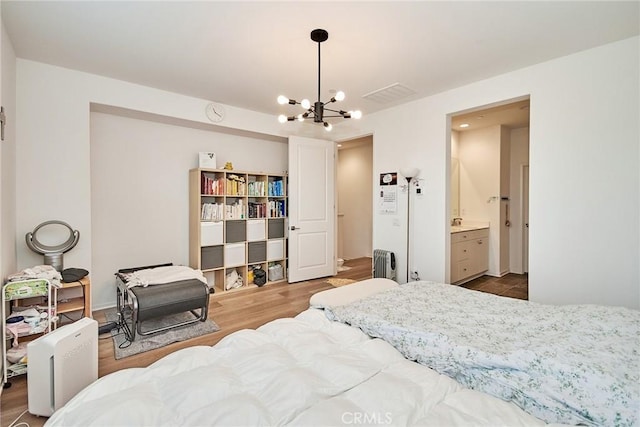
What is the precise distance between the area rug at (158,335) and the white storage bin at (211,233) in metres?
1.04

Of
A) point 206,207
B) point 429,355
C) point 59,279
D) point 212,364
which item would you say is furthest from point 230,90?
point 429,355

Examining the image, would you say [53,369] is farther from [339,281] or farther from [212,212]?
[339,281]

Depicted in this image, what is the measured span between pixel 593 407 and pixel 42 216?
421 centimetres

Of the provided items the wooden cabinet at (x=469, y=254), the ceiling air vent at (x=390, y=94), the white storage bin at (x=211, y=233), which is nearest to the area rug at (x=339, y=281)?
the wooden cabinet at (x=469, y=254)

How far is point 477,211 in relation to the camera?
553 cm

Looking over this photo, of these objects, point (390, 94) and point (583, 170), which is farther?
point (390, 94)

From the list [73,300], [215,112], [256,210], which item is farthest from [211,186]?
[73,300]

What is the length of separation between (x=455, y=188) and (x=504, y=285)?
1854 millimetres

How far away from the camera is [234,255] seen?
440cm

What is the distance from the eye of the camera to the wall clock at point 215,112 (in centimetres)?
405

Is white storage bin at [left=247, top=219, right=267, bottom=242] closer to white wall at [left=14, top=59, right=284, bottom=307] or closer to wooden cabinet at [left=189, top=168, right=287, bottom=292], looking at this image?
wooden cabinet at [left=189, top=168, right=287, bottom=292]

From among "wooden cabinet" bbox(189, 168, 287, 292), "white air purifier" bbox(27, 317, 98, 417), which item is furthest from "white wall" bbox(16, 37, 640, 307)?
"white air purifier" bbox(27, 317, 98, 417)

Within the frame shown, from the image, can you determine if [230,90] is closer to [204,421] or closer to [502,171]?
[204,421]

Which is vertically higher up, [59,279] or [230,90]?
[230,90]
